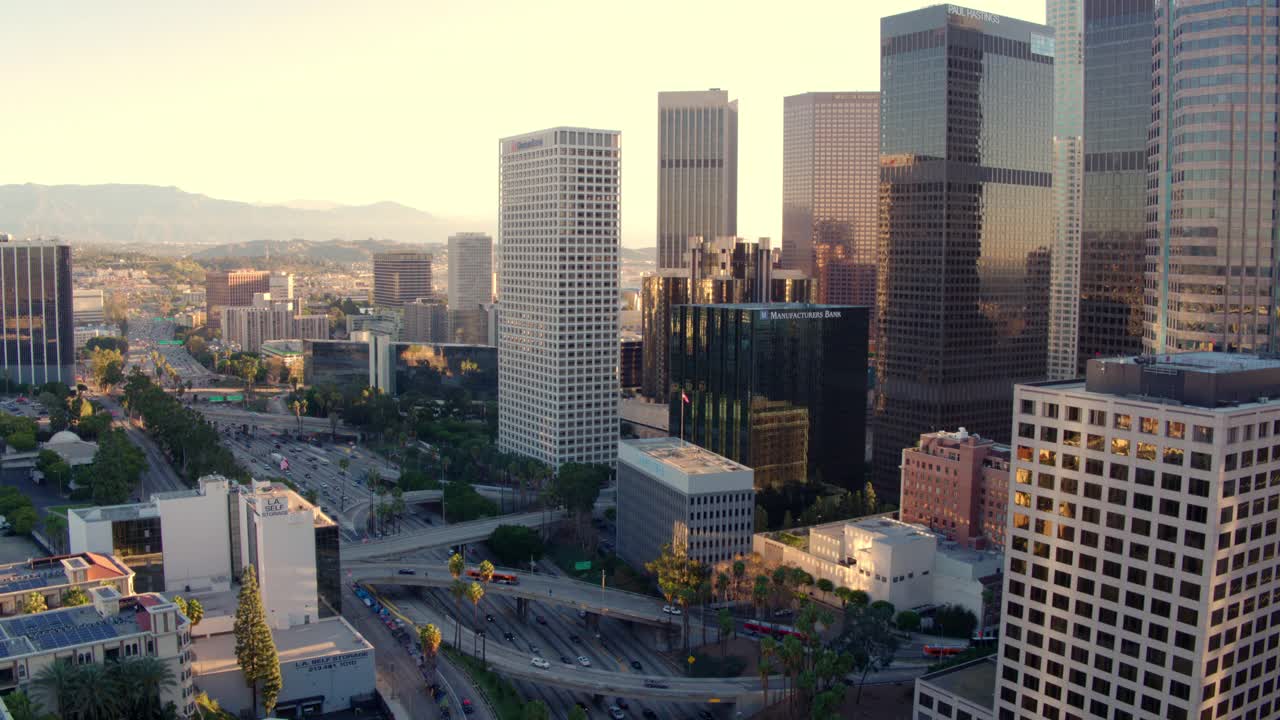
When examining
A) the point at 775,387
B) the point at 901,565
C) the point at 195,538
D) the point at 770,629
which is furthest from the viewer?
the point at 775,387

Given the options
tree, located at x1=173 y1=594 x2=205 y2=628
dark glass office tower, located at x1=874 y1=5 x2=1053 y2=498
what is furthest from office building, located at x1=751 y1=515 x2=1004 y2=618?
tree, located at x1=173 y1=594 x2=205 y2=628

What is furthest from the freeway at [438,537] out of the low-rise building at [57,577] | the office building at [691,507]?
the low-rise building at [57,577]

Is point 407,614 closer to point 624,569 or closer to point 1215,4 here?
point 624,569

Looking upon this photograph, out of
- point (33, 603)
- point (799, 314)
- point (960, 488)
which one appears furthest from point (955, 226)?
point (33, 603)

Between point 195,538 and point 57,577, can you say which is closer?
point 57,577

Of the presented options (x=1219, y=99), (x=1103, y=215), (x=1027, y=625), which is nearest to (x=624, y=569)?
(x=1027, y=625)

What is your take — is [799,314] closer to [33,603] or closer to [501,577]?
[501,577]

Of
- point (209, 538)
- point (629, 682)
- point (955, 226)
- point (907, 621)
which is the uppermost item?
point (955, 226)
